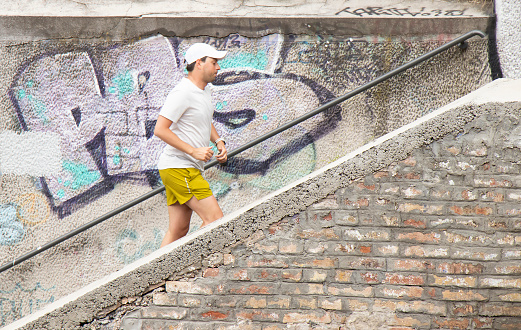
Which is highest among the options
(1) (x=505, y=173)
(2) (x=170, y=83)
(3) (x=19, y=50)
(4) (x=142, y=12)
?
(4) (x=142, y=12)

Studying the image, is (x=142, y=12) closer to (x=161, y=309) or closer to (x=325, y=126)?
(x=325, y=126)

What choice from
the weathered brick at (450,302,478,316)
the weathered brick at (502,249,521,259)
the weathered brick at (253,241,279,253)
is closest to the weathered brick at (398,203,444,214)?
the weathered brick at (502,249,521,259)

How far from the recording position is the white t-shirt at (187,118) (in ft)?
10.2

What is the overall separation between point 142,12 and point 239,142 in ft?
4.82

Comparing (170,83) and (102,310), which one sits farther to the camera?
(170,83)

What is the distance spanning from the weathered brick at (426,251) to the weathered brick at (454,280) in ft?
0.41

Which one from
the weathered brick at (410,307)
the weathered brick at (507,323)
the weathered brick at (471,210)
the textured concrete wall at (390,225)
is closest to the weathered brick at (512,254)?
the textured concrete wall at (390,225)

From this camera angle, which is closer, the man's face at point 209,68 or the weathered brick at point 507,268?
the weathered brick at point 507,268

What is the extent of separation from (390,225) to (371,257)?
218mm

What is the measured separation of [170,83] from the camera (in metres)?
4.37

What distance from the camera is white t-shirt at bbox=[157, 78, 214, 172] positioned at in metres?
3.12

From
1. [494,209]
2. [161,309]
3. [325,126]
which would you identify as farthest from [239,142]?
[494,209]

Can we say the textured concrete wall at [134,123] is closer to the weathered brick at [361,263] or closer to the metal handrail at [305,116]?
the metal handrail at [305,116]

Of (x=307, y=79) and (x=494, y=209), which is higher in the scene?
(x=307, y=79)
